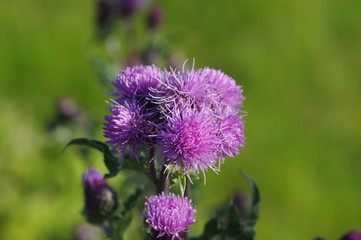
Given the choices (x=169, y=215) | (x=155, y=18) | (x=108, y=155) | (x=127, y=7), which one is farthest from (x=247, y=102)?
(x=169, y=215)

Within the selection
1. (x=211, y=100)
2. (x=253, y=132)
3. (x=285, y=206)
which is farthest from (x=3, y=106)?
(x=211, y=100)

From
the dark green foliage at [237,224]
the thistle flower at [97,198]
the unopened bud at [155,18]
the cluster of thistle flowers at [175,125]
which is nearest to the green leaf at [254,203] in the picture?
the dark green foliage at [237,224]

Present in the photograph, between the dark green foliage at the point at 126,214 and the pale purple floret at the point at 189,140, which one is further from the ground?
the dark green foliage at the point at 126,214

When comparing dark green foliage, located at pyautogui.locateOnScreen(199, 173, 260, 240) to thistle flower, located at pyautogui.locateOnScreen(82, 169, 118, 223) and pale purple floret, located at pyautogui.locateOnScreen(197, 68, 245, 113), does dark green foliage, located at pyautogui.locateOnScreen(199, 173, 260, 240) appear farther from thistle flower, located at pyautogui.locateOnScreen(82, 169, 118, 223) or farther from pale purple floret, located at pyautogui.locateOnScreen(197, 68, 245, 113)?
thistle flower, located at pyautogui.locateOnScreen(82, 169, 118, 223)

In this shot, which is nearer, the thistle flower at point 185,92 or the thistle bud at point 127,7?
the thistle flower at point 185,92

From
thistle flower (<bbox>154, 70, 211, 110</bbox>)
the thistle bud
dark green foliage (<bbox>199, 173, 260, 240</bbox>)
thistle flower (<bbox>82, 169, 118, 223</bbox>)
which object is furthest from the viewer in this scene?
the thistle bud

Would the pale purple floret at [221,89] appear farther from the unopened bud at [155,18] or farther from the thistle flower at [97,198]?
the unopened bud at [155,18]

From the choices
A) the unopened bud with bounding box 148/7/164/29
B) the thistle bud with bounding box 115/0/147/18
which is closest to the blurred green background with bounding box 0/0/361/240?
the unopened bud with bounding box 148/7/164/29

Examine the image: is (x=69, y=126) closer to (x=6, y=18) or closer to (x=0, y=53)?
(x=0, y=53)

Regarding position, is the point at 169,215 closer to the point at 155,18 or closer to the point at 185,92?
the point at 185,92
